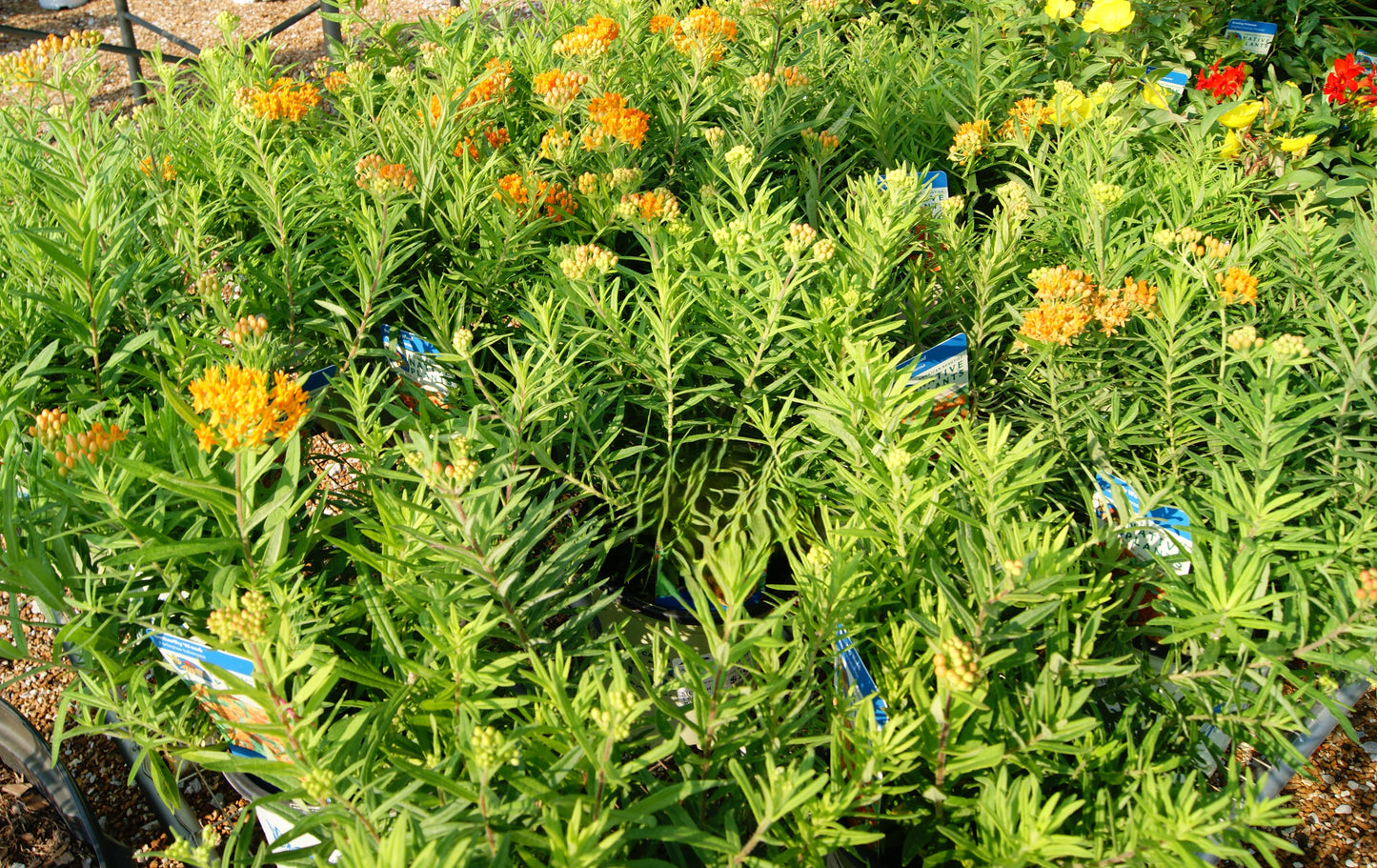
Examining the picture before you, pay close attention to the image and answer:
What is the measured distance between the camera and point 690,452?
1.46 meters

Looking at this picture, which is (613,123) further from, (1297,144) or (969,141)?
(1297,144)

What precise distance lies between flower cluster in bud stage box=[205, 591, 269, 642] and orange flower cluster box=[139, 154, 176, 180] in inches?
43.1

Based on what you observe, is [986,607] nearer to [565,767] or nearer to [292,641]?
[565,767]

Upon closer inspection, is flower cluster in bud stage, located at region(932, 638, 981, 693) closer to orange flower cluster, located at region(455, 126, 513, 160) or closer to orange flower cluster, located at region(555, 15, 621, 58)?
orange flower cluster, located at region(455, 126, 513, 160)

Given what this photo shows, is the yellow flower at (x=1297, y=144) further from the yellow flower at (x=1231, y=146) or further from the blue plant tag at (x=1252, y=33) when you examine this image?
the blue plant tag at (x=1252, y=33)

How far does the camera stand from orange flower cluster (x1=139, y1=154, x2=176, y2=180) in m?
1.55

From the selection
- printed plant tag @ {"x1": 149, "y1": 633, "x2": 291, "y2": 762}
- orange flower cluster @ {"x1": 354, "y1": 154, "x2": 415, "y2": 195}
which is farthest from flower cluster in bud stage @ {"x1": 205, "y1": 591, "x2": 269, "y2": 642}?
orange flower cluster @ {"x1": 354, "y1": 154, "x2": 415, "y2": 195}

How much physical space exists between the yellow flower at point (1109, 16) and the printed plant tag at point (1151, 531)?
1.50 m

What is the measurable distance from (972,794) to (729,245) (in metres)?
0.84

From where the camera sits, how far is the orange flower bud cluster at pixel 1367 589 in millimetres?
907

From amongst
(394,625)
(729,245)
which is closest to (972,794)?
(394,625)

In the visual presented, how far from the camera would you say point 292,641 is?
820 mm

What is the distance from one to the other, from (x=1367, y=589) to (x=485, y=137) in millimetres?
1626

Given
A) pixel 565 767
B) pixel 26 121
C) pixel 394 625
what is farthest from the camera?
pixel 26 121
